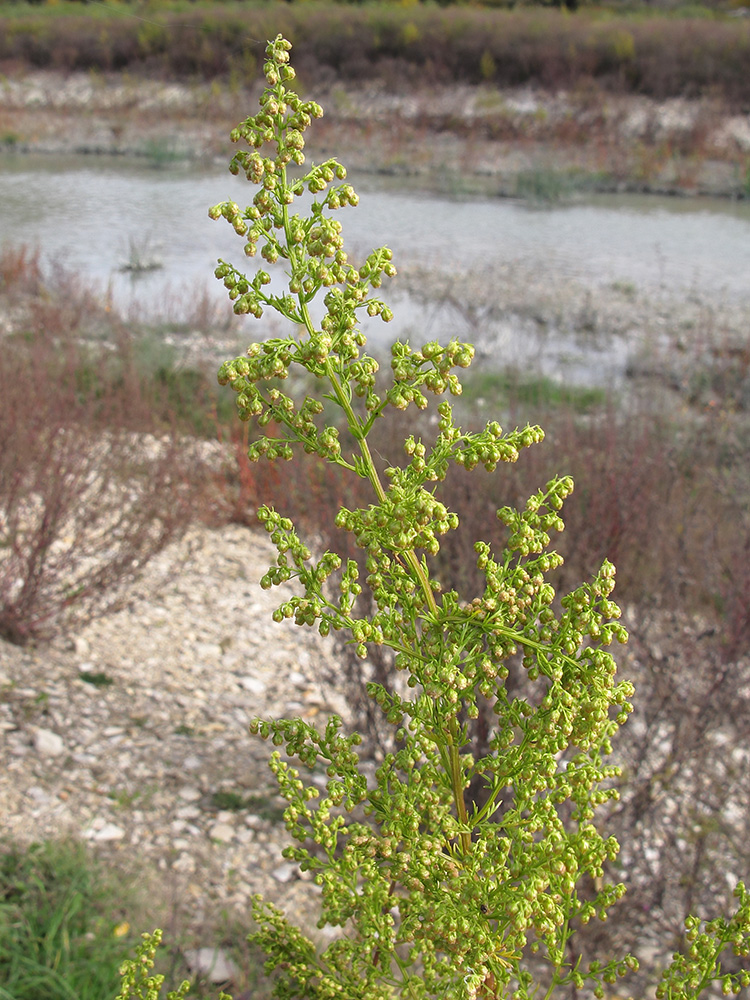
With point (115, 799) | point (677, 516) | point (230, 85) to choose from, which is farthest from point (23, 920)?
point (230, 85)

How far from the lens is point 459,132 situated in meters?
23.2

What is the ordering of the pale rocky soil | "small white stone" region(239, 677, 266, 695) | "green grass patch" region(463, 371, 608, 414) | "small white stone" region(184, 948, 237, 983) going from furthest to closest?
"green grass patch" region(463, 371, 608, 414), "small white stone" region(239, 677, 266, 695), the pale rocky soil, "small white stone" region(184, 948, 237, 983)

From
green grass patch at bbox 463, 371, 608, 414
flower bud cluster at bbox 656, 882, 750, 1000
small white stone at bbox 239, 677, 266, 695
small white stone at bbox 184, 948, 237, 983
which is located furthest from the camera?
green grass patch at bbox 463, 371, 608, 414

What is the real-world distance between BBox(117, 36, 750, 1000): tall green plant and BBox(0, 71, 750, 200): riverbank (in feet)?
56.9

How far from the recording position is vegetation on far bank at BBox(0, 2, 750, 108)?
79.7ft

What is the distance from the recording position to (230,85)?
25.0 meters

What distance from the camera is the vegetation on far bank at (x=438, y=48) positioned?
24.3 m

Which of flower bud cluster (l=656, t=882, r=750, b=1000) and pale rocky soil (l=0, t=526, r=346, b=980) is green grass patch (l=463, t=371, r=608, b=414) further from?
flower bud cluster (l=656, t=882, r=750, b=1000)

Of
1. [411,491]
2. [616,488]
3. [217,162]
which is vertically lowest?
[616,488]

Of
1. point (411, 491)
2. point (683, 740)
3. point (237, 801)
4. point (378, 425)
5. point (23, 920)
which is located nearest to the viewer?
point (411, 491)

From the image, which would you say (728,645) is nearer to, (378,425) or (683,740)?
(683,740)

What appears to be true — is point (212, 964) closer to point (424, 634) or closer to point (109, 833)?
point (109, 833)

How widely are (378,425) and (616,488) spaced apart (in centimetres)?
131

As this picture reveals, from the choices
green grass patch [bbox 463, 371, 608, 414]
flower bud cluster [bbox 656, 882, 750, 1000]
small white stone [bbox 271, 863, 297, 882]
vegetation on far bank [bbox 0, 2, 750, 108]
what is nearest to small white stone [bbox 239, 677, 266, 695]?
small white stone [bbox 271, 863, 297, 882]
